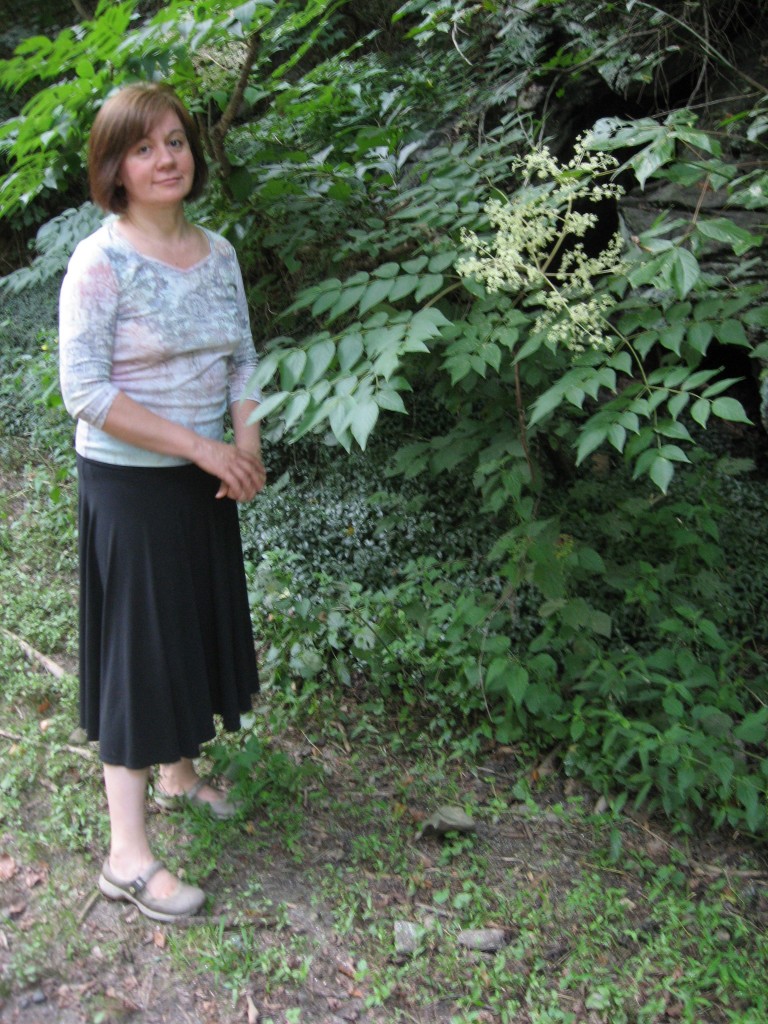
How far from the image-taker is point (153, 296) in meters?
2.27

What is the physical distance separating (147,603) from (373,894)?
110 centimetres

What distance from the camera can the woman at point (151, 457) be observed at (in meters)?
2.22

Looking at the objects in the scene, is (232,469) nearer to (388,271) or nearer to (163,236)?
(163,236)

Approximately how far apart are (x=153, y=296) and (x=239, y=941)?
1.73m

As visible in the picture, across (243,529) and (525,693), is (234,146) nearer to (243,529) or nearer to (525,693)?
(243,529)

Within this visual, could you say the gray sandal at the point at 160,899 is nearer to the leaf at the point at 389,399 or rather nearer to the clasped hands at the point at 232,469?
the clasped hands at the point at 232,469

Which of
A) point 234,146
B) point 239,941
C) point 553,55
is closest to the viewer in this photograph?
point 239,941

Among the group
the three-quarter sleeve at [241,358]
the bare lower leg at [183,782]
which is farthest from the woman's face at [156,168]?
the bare lower leg at [183,782]

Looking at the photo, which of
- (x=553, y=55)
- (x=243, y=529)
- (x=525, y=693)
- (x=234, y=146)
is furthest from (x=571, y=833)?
(x=553, y=55)

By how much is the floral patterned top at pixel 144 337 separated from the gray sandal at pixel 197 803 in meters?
1.13

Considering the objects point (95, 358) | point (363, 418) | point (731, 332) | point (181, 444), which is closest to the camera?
point (363, 418)

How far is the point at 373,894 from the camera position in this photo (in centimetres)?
265

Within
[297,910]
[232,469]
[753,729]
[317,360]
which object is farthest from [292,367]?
[753,729]

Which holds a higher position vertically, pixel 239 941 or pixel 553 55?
pixel 553 55
